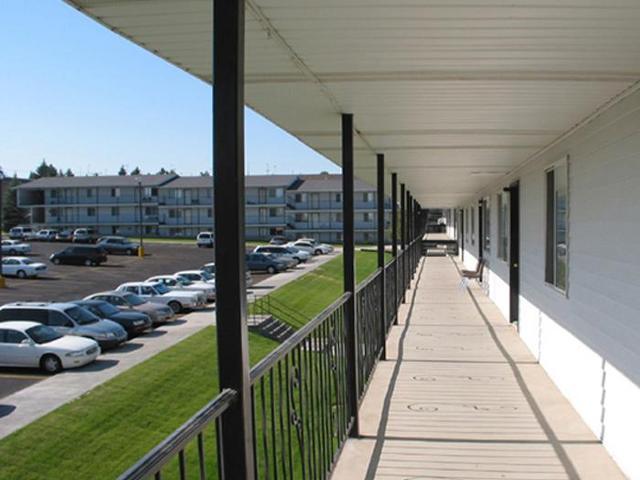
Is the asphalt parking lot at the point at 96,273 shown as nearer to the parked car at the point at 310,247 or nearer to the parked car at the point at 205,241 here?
the parked car at the point at 205,241

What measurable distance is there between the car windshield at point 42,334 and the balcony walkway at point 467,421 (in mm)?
11714

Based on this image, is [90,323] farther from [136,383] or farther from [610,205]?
[610,205]

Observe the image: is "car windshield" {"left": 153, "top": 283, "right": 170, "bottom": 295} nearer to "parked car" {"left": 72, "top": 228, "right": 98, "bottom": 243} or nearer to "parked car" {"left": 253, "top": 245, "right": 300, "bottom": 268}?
"parked car" {"left": 253, "top": 245, "right": 300, "bottom": 268}

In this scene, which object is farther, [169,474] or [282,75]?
[169,474]

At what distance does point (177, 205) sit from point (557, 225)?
57378 millimetres

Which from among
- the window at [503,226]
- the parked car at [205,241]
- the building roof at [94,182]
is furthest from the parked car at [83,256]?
Answer: the window at [503,226]

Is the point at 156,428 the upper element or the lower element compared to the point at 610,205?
lower

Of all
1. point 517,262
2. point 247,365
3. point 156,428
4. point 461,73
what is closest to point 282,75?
point 461,73

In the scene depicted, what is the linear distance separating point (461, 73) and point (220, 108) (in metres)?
1.63

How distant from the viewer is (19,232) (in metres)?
56.2

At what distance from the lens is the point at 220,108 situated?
182 centimetres

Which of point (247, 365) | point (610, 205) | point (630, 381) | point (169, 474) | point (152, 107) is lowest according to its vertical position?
point (169, 474)

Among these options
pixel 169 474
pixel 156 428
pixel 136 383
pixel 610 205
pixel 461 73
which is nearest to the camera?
pixel 461 73

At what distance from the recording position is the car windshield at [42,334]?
16.0 metres
